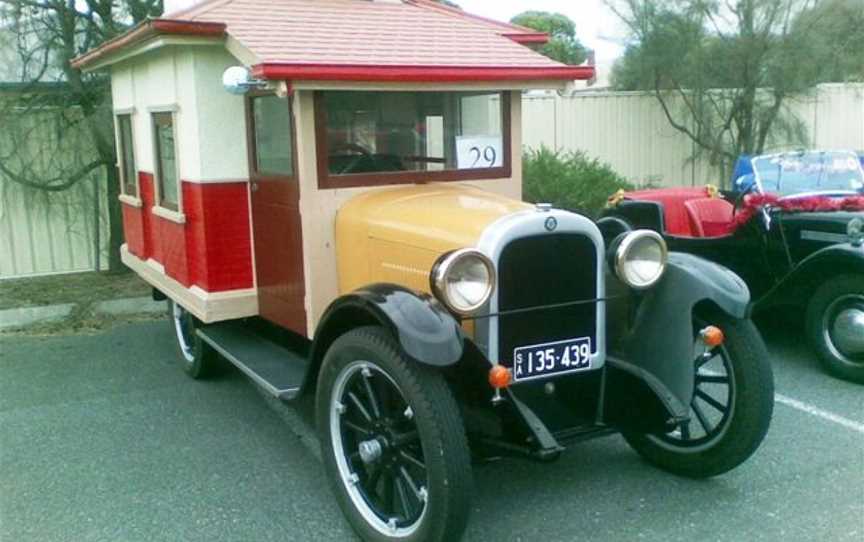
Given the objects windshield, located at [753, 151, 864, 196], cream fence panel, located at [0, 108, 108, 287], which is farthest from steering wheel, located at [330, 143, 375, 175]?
cream fence panel, located at [0, 108, 108, 287]

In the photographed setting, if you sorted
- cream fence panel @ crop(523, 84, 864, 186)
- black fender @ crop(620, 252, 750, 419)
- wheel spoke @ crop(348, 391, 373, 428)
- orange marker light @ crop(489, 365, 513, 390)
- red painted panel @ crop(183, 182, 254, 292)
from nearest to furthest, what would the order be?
orange marker light @ crop(489, 365, 513, 390), wheel spoke @ crop(348, 391, 373, 428), black fender @ crop(620, 252, 750, 419), red painted panel @ crop(183, 182, 254, 292), cream fence panel @ crop(523, 84, 864, 186)

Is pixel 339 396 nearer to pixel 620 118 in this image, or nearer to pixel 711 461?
pixel 711 461

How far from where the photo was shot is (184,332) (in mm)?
5914

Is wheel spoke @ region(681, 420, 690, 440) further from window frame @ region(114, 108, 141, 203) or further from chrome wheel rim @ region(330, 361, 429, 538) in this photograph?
window frame @ region(114, 108, 141, 203)

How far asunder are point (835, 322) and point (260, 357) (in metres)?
3.49

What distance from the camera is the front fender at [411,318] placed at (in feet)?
9.92

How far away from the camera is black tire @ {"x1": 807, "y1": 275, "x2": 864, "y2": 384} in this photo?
5250 mm

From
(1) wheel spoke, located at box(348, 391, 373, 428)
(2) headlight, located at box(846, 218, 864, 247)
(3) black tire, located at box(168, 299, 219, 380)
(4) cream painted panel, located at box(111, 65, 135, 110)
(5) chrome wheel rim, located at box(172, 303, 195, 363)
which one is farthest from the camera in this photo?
(4) cream painted panel, located at box(111, 65, 135, 110)

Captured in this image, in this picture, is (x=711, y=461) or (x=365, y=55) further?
(x=365, y=55)

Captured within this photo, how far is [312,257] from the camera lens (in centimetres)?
430

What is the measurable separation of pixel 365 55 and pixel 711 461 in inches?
97.3

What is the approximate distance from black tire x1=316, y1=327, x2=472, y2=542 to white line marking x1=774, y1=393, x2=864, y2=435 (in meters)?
2.49

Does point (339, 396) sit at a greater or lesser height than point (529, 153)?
lesser

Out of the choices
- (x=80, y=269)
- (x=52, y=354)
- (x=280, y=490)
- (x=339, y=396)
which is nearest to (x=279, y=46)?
(x=339, y=396)
